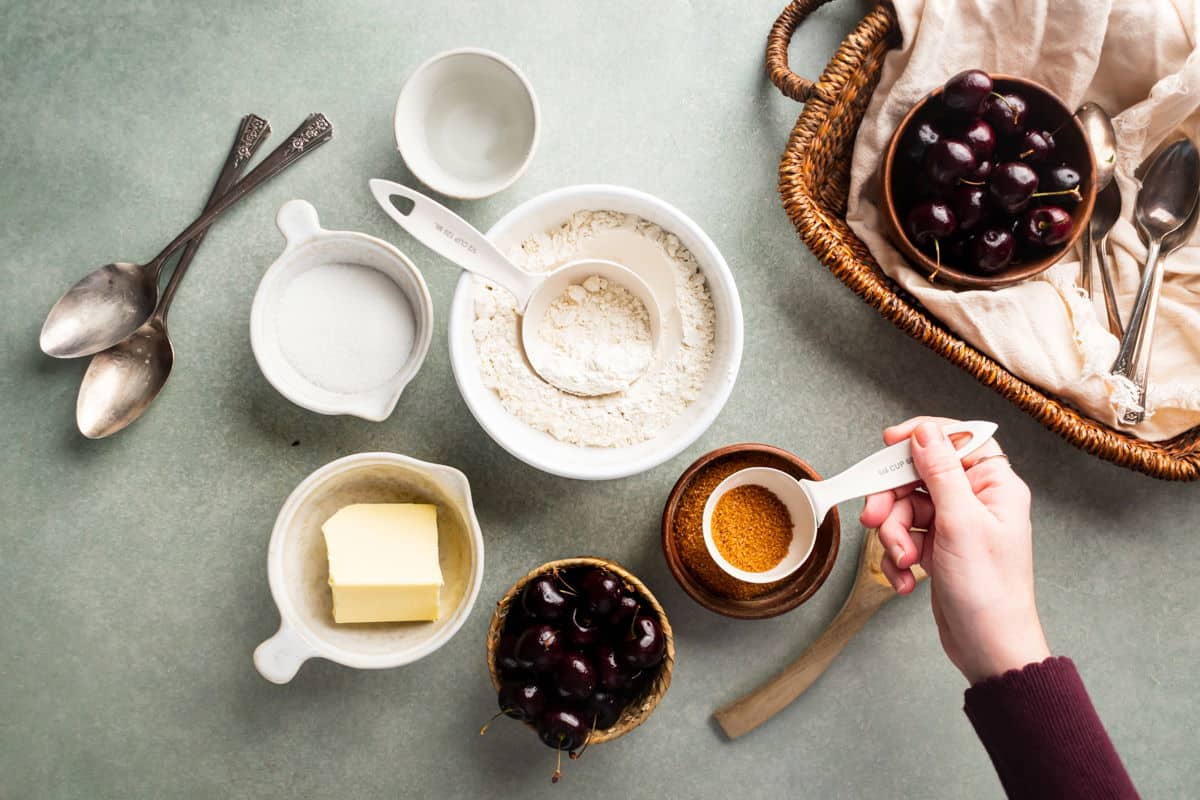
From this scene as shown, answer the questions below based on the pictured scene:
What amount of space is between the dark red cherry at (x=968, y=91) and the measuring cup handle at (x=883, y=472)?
510 mm

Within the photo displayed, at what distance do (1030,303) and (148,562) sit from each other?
1587 mm

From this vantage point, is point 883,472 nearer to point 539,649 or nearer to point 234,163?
point 539,649

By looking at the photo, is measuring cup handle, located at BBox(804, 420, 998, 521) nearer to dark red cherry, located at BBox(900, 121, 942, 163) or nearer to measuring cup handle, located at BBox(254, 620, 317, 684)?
dark red cherry, located at BBox(900, 121, 942, 163)

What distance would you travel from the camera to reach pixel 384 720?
144 cm

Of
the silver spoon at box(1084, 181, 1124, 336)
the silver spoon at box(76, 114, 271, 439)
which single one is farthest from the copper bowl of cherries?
the silver spoon at box(76, 114, 271, 439)

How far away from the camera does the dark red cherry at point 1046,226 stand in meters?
1.29

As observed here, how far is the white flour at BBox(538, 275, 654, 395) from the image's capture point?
132cm

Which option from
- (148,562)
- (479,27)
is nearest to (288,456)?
(148,562)

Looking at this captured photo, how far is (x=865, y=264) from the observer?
4.55ft

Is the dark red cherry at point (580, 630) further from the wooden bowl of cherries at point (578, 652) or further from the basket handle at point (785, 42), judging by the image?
the basket handle at point (785, 42)

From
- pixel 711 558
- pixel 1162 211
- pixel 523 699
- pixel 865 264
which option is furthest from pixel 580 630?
pixel 1162 211

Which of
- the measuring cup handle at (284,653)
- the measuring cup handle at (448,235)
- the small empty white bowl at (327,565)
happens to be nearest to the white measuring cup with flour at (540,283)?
the measuring cup handle at (448,235)

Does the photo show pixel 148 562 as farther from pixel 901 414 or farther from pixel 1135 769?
pixel 1135 769

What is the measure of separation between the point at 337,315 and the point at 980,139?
43.1 inches
